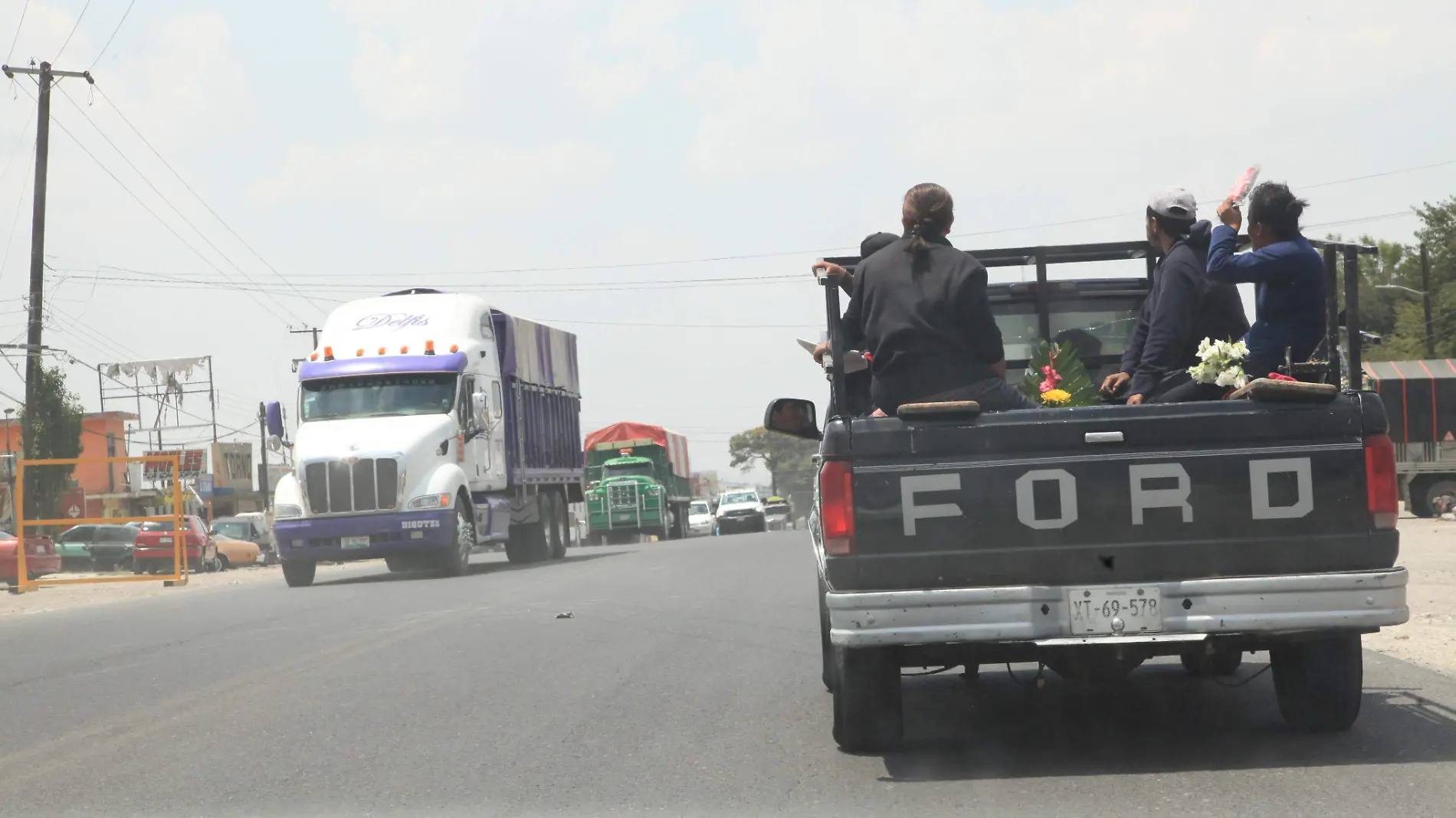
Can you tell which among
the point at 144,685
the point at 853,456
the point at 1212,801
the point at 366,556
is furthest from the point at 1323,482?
the point at 366,556

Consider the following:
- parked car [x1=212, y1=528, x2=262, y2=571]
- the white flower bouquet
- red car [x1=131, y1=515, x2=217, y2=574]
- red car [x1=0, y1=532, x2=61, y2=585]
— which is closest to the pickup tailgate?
the white flower bouquet

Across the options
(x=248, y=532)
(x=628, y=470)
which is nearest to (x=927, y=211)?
(x=628, y=470)

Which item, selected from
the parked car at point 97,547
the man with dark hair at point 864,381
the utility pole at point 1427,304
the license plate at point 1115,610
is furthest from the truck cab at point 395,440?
the utility pole at point 1427,304

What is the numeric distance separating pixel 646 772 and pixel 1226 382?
2.72m

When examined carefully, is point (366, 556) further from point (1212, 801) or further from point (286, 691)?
point (1212, 801)

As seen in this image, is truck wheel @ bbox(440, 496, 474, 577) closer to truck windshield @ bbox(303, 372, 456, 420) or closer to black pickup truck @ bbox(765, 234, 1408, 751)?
truck windshield @ bbox(303, 372, 456, 420)

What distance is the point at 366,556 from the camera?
23375mm

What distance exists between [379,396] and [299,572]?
9.79 ft

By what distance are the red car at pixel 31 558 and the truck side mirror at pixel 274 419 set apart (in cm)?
710

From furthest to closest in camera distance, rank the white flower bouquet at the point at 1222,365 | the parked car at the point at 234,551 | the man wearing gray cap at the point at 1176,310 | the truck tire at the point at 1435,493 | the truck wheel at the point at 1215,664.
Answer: the parked car at the point at 234,551 → the truck tire at the point at 1435,493 → the truck wheel at the point at 1215,664 → the man wearing gray cap at the point at 1176,310 → the white flower bouquet at the point at 1222,365

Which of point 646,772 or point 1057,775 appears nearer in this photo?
point 1057,775

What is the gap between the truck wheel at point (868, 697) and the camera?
625 centimetres

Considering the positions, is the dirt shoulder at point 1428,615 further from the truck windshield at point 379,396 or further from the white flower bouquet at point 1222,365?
the truck windshield at point 379,396

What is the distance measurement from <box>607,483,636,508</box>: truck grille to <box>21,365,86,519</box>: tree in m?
15.9
